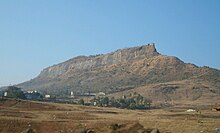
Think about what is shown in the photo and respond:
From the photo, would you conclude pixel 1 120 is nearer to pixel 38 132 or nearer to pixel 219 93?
pixel 38 132

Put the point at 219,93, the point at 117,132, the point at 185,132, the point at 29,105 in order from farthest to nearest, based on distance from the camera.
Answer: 1. the point at 219,93
2. the point at 29,105
3. the point at 117,132
4. the point at 185,132

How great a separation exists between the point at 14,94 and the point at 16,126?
79.8m

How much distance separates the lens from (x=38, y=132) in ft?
153

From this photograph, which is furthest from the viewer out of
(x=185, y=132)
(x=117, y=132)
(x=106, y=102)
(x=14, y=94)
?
(x=106, y=102)

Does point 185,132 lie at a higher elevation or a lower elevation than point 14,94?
lower

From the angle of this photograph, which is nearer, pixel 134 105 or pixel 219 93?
pixel 134 105

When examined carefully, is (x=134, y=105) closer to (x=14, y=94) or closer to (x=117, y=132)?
(x=14, y=94)

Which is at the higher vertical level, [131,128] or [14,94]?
[14,94]

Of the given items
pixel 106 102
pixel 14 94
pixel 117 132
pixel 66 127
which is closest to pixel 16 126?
pixel 66 127

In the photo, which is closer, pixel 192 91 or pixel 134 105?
pixel 134 105

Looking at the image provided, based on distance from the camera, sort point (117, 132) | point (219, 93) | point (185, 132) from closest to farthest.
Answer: point (185, 132) → point (117, 132) → point (219, 93)

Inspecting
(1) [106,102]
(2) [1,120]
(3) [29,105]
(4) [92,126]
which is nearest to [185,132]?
(4) [92,126]

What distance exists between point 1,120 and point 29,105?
35.7 meters

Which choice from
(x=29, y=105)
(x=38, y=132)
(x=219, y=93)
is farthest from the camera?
(x=219, y=93)
